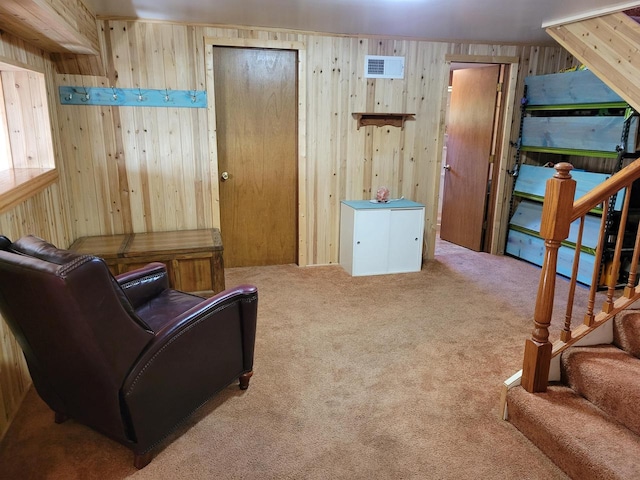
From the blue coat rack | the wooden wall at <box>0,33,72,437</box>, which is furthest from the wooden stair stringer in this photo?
the wooden wall at <box>0,33,72,437</box>

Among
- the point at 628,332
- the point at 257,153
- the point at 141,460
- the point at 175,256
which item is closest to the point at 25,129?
the point at 175,256

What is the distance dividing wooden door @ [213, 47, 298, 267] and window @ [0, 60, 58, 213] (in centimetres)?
138

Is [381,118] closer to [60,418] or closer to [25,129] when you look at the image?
[25,129]

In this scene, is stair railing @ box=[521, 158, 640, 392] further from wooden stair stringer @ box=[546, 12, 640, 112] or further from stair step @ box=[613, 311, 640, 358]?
wooden stair stringer @ box=[546, 12, 640, 112]

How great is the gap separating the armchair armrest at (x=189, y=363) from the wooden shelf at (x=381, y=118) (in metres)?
2.61

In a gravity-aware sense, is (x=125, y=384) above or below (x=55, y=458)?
above

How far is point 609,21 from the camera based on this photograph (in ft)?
10.2

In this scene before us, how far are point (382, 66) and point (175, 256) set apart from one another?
2.54 meters

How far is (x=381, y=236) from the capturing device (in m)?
4.29

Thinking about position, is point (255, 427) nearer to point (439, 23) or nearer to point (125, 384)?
point (125, 384)

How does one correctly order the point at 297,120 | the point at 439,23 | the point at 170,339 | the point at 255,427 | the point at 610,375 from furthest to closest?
the point at 297,120 → the point at 439,23 → the point at 255,427 → the point at 610,375 → the point at 170,339

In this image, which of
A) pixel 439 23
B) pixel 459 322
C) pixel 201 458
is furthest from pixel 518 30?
pixel 201 458

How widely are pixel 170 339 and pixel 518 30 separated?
3.73m

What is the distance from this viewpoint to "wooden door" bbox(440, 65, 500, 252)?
4953 mm
